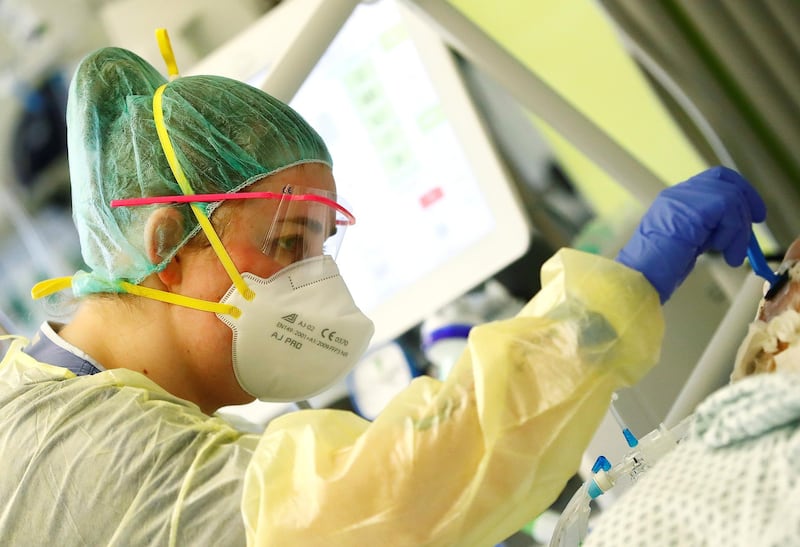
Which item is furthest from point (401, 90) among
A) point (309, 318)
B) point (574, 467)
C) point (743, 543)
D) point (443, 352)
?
point (743, 543)

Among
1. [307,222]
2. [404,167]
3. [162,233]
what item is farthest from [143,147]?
[404,167]

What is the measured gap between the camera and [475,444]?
28.9 inches

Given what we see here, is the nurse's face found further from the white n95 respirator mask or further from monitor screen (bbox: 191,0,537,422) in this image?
monitor screen (bbox: 191,0,537,422)

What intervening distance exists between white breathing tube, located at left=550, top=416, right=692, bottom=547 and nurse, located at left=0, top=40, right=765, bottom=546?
0.37 ft

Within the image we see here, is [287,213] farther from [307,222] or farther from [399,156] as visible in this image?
[399,156]

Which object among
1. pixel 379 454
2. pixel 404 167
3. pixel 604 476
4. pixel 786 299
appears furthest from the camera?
pixel 404 167

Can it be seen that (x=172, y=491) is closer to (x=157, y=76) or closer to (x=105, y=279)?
(x=105, y=279)

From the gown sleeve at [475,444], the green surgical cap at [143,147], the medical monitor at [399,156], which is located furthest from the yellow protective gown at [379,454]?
the medical monitor at [399,156]

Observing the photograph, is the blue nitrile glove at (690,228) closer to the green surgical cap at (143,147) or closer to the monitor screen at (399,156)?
the green surgical cap at (143,147)

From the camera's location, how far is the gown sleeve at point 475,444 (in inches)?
28.2

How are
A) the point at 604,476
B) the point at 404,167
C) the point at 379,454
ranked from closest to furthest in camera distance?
1. the point at 379,454
2. the point at 604,476
3. the point at 404,167

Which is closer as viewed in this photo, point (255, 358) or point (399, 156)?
point (255, 358)

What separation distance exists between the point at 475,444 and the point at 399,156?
1.20 meters

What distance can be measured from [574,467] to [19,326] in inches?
57.8
